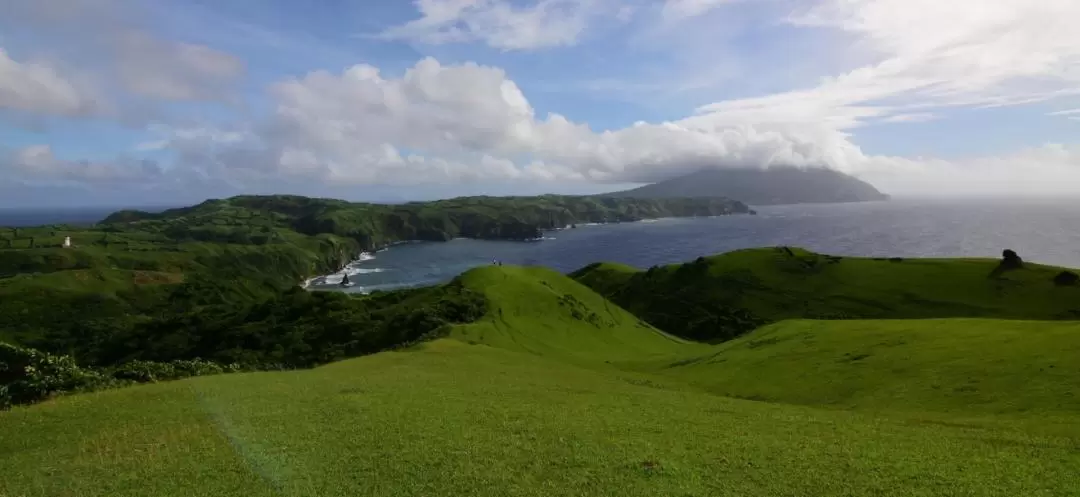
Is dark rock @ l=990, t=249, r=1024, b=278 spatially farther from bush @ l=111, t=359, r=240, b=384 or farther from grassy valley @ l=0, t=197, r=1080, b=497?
bush @ l=111, t=359, r=240, b=384

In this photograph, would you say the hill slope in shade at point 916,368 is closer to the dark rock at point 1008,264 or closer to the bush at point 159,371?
the bush at point 159,371

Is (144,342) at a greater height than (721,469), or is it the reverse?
(721,469)

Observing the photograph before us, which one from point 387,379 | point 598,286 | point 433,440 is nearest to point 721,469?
point 433,440

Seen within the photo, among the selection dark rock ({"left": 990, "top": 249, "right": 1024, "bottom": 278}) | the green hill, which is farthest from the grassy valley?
dark rock ({"left": 990, "top": 249, "right": 1024, "bottom": 278})

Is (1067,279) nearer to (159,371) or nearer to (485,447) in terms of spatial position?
(485,447)

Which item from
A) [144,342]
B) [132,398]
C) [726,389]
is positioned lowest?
[144,342]

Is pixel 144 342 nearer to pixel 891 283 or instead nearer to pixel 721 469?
pixel 721 469
